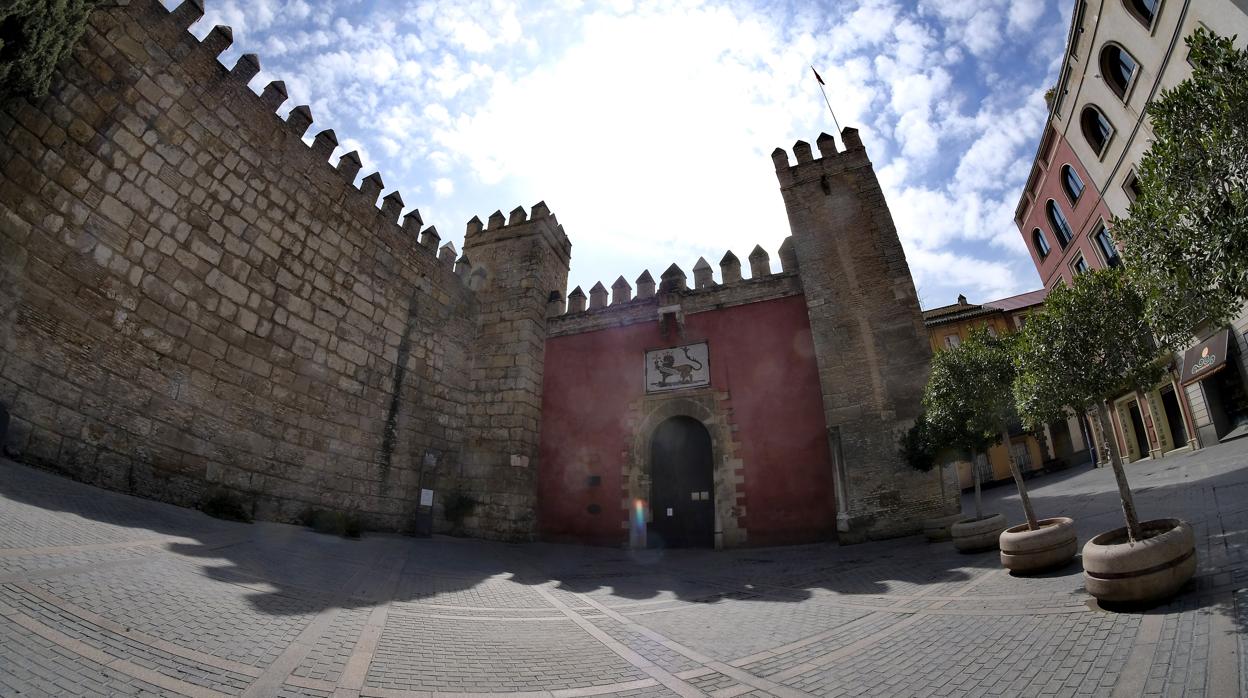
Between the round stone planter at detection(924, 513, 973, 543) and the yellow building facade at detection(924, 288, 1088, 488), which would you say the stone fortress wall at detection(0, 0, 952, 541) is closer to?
the round stone planter at detection(924, 513, 973, 543)

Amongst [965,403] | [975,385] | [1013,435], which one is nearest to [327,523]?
[965,403]

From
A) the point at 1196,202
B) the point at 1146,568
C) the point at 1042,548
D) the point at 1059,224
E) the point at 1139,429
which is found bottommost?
the point at 1042,548

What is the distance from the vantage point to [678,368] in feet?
37.7

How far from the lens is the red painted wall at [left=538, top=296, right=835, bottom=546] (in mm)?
9828

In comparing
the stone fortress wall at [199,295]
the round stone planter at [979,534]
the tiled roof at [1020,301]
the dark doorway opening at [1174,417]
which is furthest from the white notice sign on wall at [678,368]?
the tiled roof at [1020,301]

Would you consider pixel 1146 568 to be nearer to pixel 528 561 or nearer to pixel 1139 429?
pixel 528 561

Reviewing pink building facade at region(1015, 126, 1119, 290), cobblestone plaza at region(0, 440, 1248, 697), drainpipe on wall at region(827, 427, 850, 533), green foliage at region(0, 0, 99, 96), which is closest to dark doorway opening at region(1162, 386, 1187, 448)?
pink building facade at region(1015, 126, 1119, 290)

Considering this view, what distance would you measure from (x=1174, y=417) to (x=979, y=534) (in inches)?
636

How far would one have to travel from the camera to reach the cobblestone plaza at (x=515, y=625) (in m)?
2.38

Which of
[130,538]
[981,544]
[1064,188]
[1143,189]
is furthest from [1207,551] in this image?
[1064,188]

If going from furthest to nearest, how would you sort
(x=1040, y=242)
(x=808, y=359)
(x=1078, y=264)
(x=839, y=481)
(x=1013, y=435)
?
(x=1013, y=435)
(x=1040, y=242)
(x=1078, y=264)
(x=808, y=359)
(x=839, y=481)

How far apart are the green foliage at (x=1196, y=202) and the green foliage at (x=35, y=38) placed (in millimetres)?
9852

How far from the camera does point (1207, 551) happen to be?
4.10 metres

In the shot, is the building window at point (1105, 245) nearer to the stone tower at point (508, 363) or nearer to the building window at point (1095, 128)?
the building window at point (1095, 128)
